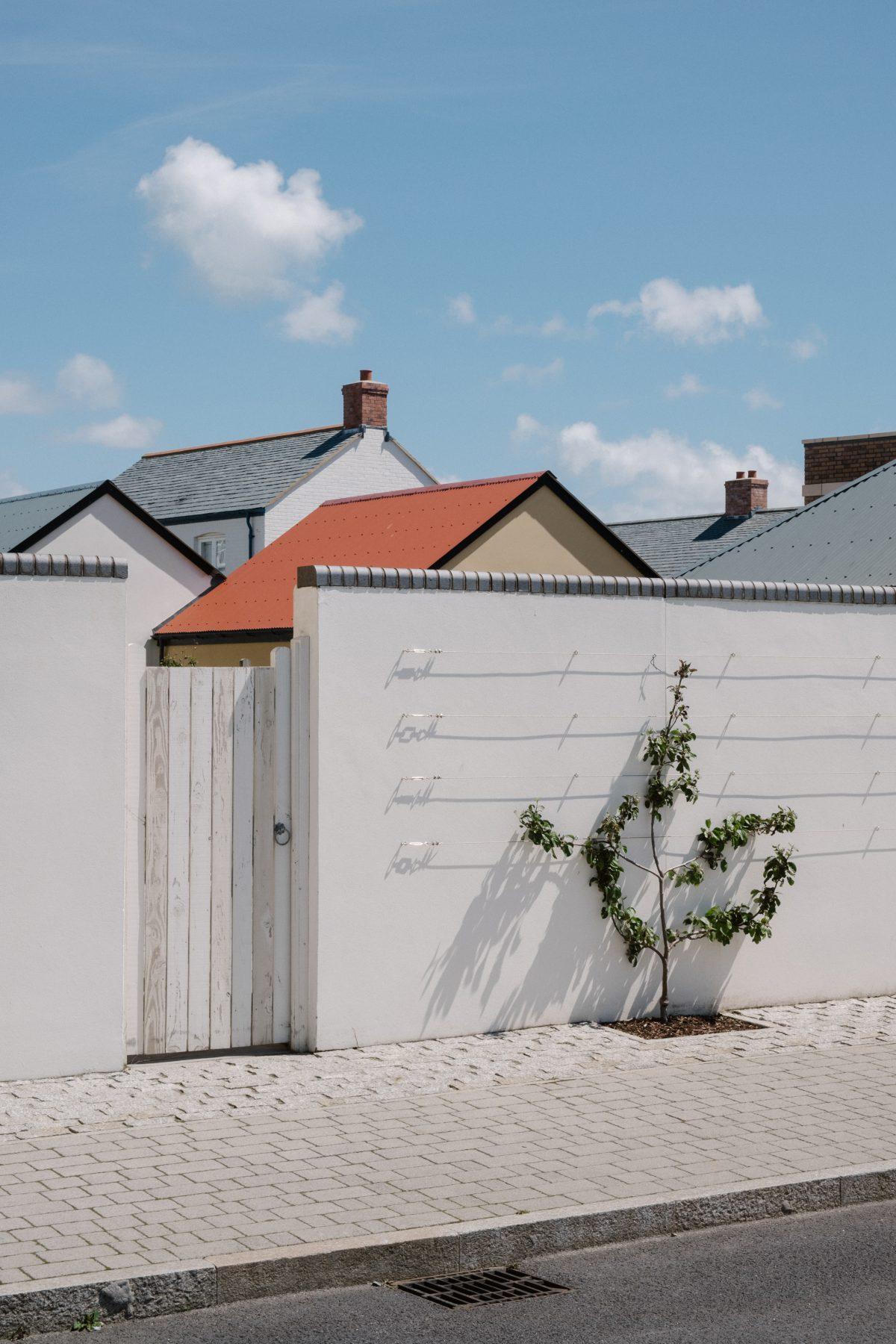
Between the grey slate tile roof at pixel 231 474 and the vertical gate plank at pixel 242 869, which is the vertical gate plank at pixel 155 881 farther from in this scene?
the grey slate tile roof at pixel 231 474

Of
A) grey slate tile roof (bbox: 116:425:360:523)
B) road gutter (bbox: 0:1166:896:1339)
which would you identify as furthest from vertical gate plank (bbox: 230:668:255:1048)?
grey slate tile roof (bbox: 116:425:360:523)

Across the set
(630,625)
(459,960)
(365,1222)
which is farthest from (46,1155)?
(630,625)

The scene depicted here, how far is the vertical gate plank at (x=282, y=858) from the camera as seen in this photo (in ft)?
29.2

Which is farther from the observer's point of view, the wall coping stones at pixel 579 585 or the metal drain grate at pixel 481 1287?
the wall coping stones at pixel 579 585

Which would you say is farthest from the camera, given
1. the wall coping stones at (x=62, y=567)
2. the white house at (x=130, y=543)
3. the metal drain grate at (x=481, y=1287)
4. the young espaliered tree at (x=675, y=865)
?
the white house at (x=130, y=543)

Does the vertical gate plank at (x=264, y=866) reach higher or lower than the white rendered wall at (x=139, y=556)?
lower

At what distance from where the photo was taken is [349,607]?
8945 millimetres

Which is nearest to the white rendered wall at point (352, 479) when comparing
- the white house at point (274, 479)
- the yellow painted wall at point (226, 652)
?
the white house at point (274, 479)

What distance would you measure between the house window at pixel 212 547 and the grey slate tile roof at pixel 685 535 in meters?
11.3

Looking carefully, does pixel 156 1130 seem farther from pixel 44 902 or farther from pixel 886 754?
pixel 886 754

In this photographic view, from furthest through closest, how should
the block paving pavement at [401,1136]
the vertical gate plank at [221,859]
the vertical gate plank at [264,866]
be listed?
the vertical gate plank at [264,866], the vertical gate plank at [221,859], the block paving pavement at [401,1136]

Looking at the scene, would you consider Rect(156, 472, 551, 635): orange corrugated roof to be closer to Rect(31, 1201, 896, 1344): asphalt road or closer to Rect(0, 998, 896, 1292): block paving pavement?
Rect(0, 998, 896, 1292): block paving pavement

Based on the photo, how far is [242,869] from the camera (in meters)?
8.82

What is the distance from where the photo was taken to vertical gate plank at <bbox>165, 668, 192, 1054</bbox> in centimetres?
863
